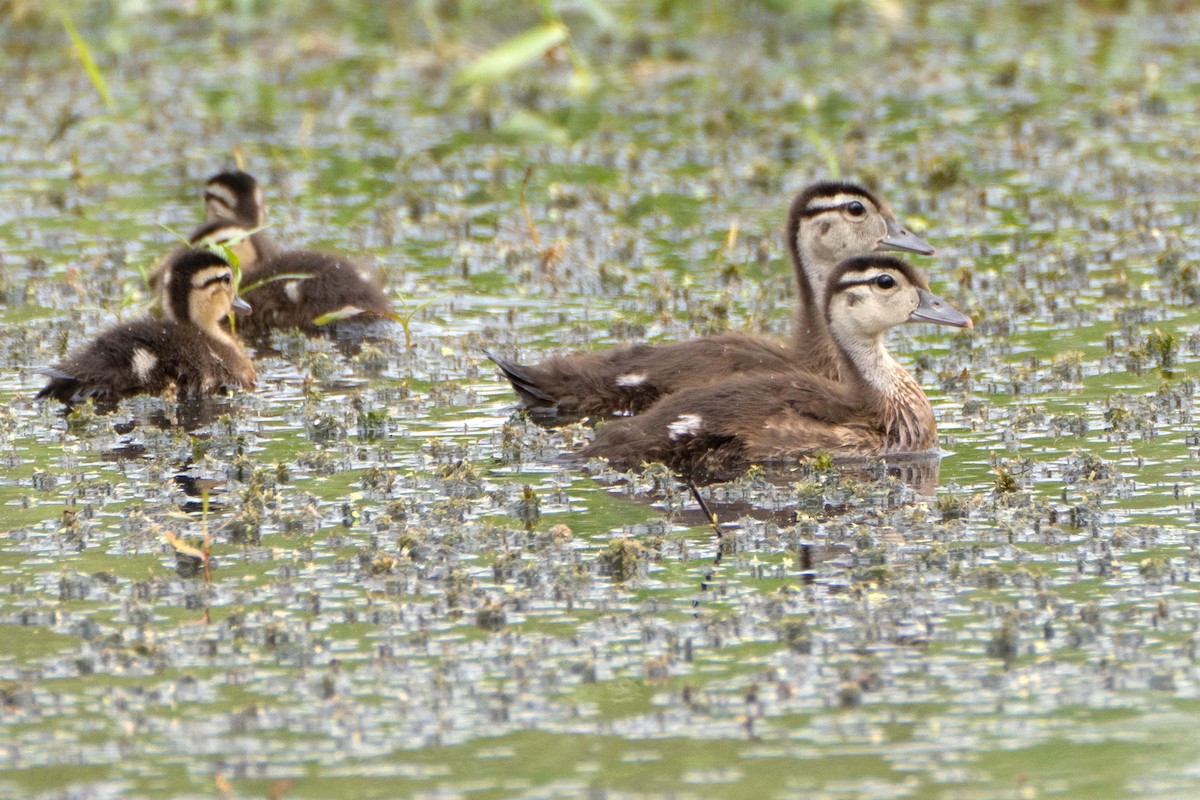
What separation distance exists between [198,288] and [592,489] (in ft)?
10.8

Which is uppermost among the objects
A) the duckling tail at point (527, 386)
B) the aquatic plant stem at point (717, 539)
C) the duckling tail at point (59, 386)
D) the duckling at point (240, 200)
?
the duckling at point (240, 200)

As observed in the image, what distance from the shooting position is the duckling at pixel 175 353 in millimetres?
10117

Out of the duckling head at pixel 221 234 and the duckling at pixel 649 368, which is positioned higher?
the duckling head at pixel 221 234

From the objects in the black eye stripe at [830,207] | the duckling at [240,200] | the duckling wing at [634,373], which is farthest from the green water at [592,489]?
the black eye stripe at [830,207]

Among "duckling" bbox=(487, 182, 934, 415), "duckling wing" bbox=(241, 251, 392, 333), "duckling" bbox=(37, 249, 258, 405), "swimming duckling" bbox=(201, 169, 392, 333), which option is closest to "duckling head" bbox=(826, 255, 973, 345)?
"duckling" bbox=(487, 182, 934, 415)

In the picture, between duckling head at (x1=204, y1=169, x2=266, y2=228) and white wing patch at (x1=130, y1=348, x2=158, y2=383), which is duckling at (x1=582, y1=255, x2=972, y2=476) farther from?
duckling head at (x1=204, y1=169, x2=266, y2=228)

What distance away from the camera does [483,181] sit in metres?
15.4

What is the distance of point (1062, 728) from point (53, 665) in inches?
123

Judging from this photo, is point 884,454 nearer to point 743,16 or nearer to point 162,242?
point 162,242

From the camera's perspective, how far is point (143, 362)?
1028 cm

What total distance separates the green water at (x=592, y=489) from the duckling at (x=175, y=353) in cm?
19

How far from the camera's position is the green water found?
19.3 feet

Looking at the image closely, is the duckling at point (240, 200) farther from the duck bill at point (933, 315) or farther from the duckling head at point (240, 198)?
the duck bill at point (933, 315)

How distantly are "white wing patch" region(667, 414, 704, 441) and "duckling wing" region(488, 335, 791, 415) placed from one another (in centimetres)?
84
